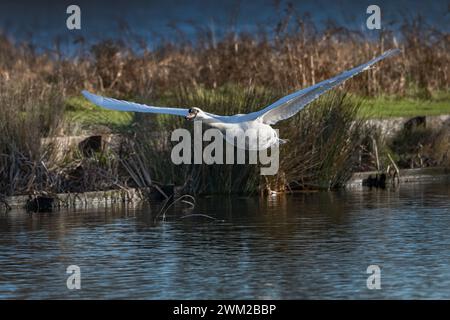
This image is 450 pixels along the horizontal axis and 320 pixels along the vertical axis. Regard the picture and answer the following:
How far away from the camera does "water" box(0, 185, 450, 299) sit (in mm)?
11633

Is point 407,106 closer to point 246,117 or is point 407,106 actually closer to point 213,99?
point 213,99

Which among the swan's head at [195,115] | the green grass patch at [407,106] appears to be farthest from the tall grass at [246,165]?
the green grass patch at [407,106]

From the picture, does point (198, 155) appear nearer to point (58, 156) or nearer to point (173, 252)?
point (58, 156)

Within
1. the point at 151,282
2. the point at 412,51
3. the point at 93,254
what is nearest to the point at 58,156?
the point at 93,254

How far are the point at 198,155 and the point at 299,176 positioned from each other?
1460 millimetres

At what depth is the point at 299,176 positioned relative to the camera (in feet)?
60.2

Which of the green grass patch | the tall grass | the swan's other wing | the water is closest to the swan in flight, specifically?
the swan's other wing

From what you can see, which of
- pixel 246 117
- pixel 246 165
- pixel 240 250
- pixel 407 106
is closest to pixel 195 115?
pixel 246 117

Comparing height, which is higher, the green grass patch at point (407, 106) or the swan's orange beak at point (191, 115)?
the green grass patch at point (407, 106)

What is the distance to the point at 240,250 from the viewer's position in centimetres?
1351

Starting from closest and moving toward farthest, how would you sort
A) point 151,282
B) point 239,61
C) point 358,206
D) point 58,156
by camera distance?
point 151,282 → point 358,206 → point 58,156 → point 239,61

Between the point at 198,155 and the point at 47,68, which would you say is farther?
the point at 47,68

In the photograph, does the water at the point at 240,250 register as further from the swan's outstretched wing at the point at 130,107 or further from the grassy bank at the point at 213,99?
the swan's outstretched wing at the point at 130,107

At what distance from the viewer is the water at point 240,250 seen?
11633 mm
